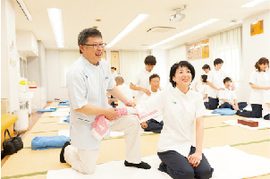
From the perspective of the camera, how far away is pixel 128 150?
1.81m

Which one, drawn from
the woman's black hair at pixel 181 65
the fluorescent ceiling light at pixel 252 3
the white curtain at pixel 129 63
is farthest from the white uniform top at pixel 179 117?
the white curtain at pixel 129 63

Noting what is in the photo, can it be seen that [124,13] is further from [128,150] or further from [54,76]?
[54,76]

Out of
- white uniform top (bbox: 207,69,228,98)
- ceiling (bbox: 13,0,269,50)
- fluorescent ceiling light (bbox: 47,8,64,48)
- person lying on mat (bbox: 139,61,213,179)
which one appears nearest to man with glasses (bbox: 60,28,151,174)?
person lying on mat (bbox: 139,61,213,179)

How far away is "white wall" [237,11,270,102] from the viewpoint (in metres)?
5.01

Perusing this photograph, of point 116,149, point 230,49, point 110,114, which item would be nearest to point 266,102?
point 116,149

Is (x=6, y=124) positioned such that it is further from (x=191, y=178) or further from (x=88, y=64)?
(x=191, y=178)

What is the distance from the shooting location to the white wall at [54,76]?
9.70 m

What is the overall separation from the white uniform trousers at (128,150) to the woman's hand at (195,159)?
460 mm

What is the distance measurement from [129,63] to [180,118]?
9182 millimetres

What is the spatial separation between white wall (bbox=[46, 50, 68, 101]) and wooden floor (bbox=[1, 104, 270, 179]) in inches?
274

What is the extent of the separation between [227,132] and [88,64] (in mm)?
2325

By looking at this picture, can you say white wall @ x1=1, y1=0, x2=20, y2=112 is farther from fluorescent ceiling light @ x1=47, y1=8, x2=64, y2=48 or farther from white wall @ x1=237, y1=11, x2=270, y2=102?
white wall @ x1=237, y1=11, x2=270, y2=102

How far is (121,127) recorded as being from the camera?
179 centimetres

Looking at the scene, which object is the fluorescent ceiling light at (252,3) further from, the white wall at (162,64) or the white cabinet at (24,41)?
the white wall at (162,64)
